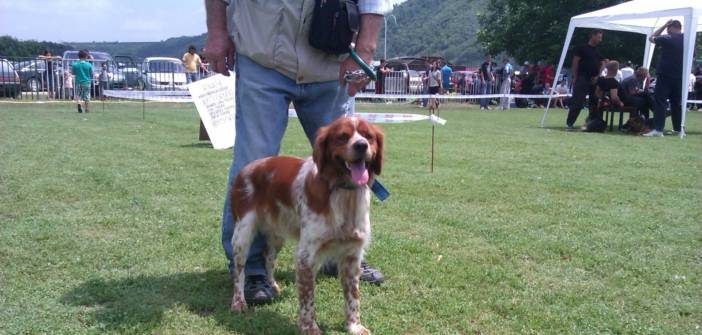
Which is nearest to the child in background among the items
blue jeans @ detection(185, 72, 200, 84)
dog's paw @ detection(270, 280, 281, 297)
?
blue jeans @ detection(185, 72, 200, 84)

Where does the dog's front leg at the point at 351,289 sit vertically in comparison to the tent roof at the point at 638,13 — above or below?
below

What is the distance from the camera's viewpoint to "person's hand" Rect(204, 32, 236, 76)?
3.82m

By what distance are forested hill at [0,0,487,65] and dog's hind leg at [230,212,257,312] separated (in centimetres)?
8493

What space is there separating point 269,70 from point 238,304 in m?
1.41

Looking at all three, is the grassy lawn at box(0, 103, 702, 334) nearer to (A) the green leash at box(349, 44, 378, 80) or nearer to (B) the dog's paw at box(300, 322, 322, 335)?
(B) the dog's paw at box(300, 322, 322, 335)

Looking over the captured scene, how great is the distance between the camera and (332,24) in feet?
11.9

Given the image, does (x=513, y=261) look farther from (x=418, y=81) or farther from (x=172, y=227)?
(x=418, y=81)

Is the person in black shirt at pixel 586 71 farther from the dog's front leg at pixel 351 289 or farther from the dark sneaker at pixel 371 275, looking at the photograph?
the dog's front leg at pixel 351 289

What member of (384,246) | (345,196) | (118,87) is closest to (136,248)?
(384,246)

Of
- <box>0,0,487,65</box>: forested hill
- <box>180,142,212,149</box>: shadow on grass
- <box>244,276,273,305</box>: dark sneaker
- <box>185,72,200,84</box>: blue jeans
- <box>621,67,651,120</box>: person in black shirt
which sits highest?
<box>0,0,487,65</box>: forested hill

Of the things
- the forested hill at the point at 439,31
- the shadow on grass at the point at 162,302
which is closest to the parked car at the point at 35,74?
the shadow on grass at the point at 162,302

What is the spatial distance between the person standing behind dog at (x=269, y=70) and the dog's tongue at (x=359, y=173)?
788 mm

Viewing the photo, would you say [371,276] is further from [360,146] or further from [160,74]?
[160,74]

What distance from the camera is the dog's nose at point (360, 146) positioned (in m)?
3.10
